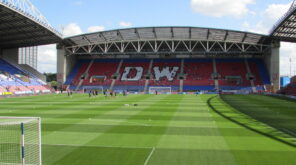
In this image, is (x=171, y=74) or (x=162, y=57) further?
(x=162, y=57)

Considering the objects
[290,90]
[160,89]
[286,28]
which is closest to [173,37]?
[160,89]

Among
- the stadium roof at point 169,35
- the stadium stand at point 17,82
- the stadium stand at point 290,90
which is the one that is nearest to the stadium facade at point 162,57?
the stadium roof at point 169,35

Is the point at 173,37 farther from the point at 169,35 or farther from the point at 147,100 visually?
the point at 147,100

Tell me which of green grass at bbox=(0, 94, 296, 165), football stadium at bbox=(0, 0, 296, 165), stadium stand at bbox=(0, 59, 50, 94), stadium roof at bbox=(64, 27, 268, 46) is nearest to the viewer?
green grass at bbox=(0, 94, 296, 165)

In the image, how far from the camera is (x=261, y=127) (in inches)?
707

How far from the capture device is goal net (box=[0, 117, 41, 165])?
10.1 metres

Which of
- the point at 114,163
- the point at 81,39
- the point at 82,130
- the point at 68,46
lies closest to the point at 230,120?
the point at 82,130

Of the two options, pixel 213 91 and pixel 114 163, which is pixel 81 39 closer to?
pixel 213 91

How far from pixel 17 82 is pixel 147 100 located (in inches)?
1284

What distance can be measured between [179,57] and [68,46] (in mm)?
29699

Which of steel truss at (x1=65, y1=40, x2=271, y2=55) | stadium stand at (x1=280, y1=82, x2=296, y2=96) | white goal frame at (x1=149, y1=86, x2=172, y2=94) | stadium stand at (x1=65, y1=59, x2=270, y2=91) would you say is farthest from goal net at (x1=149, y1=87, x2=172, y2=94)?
stadium stand at (x1=280, y1=82, x2=296, y2=96)

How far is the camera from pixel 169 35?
62.5 m

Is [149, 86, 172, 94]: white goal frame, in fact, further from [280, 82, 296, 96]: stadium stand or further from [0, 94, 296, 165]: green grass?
[0, 94, 296, 165]: green grass

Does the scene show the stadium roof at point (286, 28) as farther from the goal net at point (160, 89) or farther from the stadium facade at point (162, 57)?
the goal net at point (160, 89)
